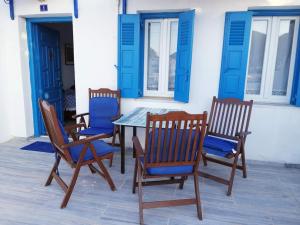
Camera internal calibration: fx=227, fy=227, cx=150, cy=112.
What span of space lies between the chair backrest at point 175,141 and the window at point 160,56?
1.84 m

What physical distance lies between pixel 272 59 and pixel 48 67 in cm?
400

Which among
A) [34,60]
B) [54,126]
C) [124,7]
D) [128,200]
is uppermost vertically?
[124,7]

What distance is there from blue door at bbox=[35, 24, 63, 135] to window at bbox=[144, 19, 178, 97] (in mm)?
2036

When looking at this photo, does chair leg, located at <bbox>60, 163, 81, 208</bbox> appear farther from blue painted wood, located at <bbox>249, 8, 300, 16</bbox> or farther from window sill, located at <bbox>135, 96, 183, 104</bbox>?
blue painted wood, located at <bbox>249, 8, 300, 16</bbox>

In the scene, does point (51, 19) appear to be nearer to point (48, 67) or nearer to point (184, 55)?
point (48, 67)

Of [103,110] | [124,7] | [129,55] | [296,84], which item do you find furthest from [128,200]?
[296,84]

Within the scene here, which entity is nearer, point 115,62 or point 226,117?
point 226,117

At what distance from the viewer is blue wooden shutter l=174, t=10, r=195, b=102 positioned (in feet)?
10.5

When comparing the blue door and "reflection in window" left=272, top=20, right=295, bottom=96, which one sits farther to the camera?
the blue door

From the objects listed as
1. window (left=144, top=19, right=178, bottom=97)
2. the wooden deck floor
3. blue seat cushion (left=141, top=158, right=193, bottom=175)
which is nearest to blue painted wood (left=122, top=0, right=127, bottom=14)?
window (left=144, top=19, right=178, bottom=97)

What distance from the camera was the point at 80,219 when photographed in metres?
2.09

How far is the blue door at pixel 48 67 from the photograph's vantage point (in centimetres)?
422

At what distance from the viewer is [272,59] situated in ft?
10.9

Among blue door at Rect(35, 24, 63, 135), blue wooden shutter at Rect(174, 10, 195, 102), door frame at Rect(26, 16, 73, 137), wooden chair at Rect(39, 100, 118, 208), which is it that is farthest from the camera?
blue door at Rect(35, 24, 63, 135)
